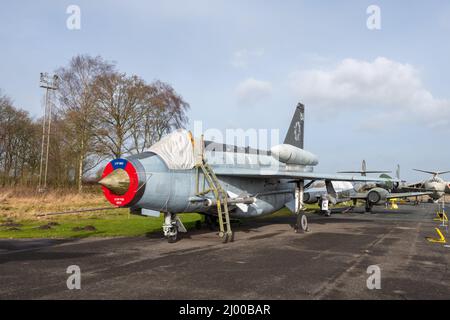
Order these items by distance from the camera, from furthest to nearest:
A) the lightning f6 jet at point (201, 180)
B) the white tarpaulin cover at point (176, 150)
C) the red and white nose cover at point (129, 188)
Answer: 1. the white tarpaulin cover at point (176, 150)
2. the lightning f6 jet at point (201, 180)
3. the red and white nose cover at point (129, 188)

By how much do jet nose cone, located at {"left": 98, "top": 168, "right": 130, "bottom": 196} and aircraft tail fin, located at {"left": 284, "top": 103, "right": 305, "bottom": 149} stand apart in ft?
33.7

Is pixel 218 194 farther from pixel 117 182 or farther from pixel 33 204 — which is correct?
pixel 33 204

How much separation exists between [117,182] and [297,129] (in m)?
11.6

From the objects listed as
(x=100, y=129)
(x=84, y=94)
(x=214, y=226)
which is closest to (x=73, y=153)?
(x=100, y=129)

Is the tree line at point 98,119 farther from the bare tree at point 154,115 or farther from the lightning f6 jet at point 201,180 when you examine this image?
the lightning f6 jet at point 201,180

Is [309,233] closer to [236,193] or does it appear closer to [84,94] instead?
[236,193]

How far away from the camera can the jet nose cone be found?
9336mm

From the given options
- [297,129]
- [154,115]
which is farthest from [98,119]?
[297,129]

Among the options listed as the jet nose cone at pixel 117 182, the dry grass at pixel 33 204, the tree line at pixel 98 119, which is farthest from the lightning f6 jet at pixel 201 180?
the tree line at pixel 98 119

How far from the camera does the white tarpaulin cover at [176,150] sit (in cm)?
1093

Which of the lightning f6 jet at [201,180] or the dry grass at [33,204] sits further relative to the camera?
the dry grass at [33,204]

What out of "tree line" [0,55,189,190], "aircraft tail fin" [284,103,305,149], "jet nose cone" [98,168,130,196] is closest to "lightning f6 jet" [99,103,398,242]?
"jet nose cone" [98,168,130,196]

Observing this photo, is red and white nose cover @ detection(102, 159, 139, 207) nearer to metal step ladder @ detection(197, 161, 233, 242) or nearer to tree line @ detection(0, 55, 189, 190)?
metal step ladder @ detection(197, 161, 233, 242)

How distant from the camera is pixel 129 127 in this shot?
36.1 m
